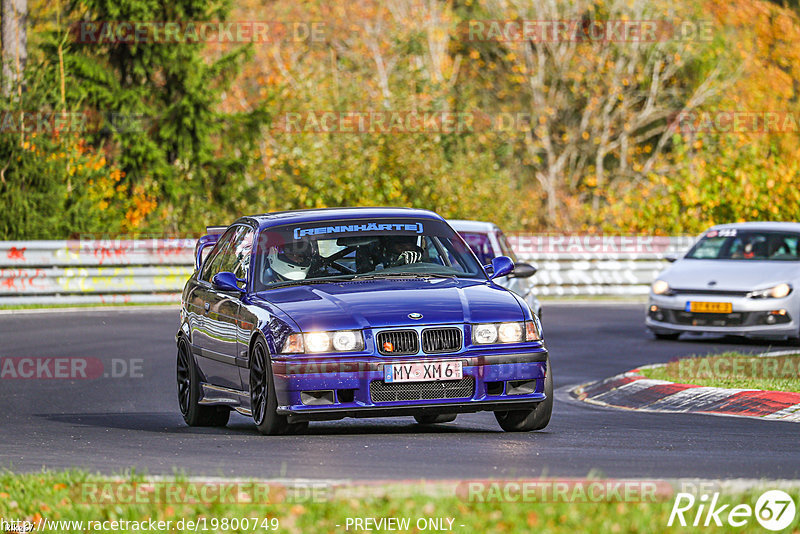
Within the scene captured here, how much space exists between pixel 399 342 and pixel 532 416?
1309mm

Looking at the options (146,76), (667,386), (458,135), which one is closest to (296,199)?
(146,76)

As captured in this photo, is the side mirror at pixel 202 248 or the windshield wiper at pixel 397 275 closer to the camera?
the windshield wiper at pixel 397 275

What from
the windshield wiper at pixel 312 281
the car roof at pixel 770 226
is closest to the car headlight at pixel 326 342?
the windshield wiper at pixel 312 281

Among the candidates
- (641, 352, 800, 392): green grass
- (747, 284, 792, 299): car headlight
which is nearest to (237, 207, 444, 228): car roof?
(641, 352, 800, 392): green grass

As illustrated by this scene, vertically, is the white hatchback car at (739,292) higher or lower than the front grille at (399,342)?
lower

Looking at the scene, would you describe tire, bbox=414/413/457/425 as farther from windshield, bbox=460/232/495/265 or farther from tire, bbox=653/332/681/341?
tire, bbox=653/332/681/341

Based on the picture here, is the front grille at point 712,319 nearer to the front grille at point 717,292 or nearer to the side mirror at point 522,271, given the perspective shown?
the front grille at point 717,292

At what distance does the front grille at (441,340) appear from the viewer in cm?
995

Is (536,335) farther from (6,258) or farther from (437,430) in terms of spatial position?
(6,258)

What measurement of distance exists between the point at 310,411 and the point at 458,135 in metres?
37.7

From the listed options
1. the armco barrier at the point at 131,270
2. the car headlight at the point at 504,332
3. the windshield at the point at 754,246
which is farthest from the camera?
the armco barrier at the point at 131,270

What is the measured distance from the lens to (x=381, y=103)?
136 feet

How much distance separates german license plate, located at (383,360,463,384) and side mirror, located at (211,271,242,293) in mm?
1649

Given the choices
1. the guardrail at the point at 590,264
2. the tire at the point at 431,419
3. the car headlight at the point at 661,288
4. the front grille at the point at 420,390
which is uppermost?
the front grille at the point at 420,390
